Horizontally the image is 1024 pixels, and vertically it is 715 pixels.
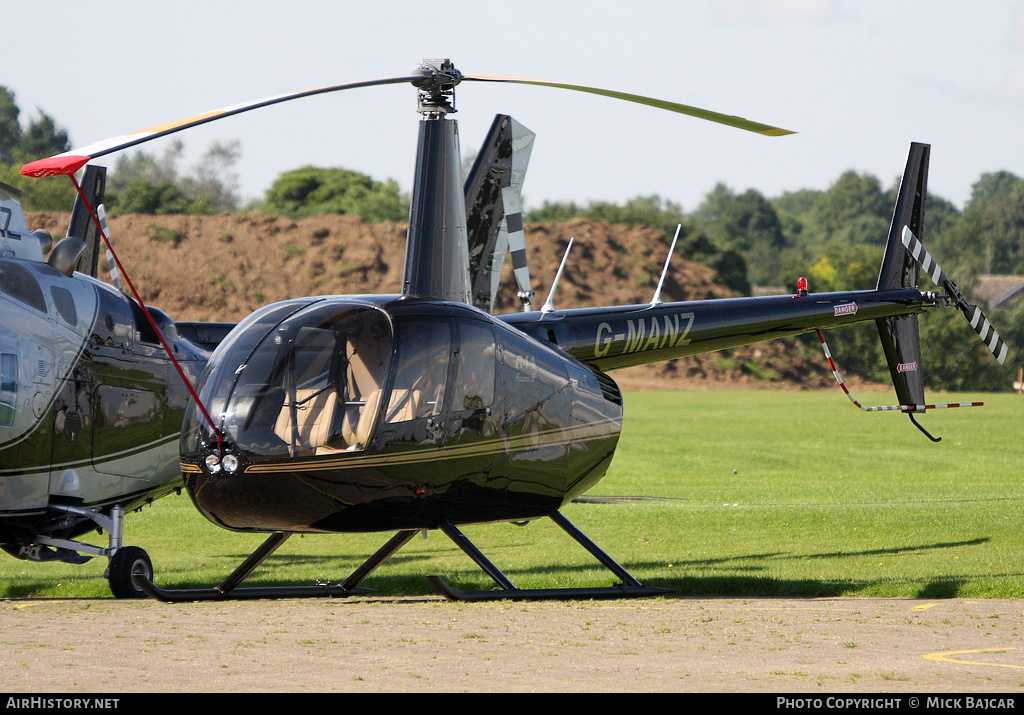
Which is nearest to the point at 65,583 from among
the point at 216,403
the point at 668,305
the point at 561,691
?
the point at 216,403

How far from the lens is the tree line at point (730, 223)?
208ft

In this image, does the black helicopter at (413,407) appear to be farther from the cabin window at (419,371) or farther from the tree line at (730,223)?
the tree line at (730,223)

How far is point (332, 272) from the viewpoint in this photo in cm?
6050

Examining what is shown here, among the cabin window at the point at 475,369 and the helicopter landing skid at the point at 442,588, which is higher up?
the cabin window at the point at 475,369

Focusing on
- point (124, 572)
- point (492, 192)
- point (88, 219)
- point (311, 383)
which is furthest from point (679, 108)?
point (88, 219)

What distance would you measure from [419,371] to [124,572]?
420cm

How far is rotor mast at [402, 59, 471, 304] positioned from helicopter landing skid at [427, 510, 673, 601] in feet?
6.63

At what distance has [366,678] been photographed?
5.96 m

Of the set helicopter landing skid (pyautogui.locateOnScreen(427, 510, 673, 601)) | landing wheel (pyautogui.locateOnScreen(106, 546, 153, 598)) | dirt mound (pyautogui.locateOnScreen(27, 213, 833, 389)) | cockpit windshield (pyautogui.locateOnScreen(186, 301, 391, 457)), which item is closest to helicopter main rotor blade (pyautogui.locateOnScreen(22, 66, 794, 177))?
cockpit windshield (pyautogui.locateOnScreen(186, 301, 391, 457))

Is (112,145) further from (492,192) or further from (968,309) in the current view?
(968,309)

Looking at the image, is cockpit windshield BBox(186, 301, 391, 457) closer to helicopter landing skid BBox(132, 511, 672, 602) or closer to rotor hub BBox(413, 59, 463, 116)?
helicopter landing skid BBox(132, 511, 672, 602)

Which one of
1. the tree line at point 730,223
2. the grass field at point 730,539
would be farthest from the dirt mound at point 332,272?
the grass field at point 730,539

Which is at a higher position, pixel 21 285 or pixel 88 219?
pixel 88 219

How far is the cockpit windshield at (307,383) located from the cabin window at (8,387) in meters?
2.83
